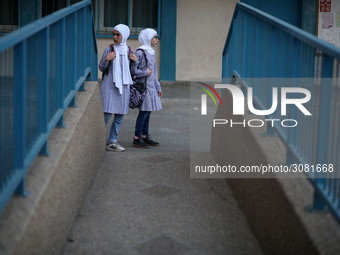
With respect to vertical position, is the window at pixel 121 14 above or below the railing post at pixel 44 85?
above

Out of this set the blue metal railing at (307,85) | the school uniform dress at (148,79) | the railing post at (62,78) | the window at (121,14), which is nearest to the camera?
the blue metal railing at (307,85)

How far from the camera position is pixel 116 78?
6793 mm

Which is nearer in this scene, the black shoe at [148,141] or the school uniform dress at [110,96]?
the school uniform dress at [110,96]

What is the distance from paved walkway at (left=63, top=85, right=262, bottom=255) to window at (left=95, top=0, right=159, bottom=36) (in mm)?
7873

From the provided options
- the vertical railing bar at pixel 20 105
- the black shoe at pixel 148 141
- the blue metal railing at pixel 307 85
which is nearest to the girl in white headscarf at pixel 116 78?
the black shoe at pixel 148 141

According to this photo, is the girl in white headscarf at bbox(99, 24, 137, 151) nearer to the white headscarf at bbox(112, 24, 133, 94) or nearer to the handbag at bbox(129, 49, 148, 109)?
the white headscarf at bbox(112, 24, 133, 94)

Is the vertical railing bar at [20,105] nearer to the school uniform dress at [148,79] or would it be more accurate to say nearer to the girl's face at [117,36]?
the girl's face at [117,36]

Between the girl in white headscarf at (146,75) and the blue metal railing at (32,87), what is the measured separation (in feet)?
7.10

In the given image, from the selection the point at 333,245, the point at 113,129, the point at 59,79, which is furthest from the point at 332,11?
the point at 333,245

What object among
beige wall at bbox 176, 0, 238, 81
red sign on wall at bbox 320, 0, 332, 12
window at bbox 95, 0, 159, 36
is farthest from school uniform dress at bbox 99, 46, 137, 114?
red sign on wall at bbox 320, 0, 332, 12

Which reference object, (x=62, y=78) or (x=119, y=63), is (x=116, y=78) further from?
(x=62, y=78)

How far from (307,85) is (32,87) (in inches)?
59.7

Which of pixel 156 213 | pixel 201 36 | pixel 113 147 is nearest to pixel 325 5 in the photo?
pixel 201 36

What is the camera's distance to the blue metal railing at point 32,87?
290cm
